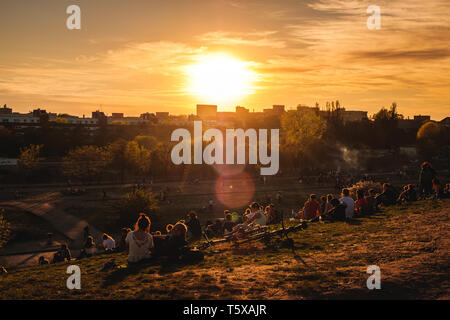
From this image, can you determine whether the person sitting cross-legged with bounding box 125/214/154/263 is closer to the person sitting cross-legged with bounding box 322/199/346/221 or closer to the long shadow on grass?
the long shadow on grass

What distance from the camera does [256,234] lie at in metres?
13.0

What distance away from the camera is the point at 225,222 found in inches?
595

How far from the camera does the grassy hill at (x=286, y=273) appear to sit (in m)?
7.71

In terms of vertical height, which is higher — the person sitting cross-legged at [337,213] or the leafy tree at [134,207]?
the person sitting cross-legged at [337,213]

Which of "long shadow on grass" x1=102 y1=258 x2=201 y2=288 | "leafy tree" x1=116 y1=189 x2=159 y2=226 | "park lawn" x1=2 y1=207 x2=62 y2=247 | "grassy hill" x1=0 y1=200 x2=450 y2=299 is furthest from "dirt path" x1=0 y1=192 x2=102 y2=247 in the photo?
"grassy hill" x1=0 y1=200 x2=450 y2=299

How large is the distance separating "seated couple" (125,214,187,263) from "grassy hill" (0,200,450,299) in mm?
439

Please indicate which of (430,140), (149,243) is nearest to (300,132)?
(430,140)

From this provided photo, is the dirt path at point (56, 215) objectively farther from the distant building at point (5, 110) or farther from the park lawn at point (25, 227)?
the distant building at point (5, 110)

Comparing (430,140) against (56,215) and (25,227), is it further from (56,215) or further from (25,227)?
(25,227)

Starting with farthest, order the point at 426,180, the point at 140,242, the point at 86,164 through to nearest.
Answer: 1. the point at 86,164
2. the point at 426,180
3. the point at 140,242

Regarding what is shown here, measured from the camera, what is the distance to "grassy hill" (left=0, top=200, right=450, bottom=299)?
771 cm

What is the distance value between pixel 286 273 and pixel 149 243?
149 inches

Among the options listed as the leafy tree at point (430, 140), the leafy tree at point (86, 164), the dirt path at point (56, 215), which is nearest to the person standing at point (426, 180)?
the dirt path at point (56, 215)

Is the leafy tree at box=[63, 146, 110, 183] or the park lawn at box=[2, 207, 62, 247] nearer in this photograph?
the park lawn at box=[2, 207, 62, 247]
